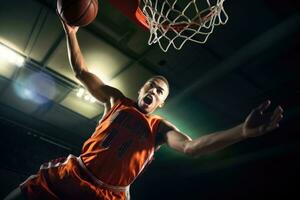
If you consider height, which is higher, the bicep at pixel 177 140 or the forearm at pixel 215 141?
the bicep at pixel 177 140

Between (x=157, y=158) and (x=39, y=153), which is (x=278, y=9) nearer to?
(x=157, y=158)

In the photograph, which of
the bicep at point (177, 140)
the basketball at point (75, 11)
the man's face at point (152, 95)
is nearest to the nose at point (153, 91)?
the man's face at point (152, 95)

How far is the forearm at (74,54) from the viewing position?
2447mm

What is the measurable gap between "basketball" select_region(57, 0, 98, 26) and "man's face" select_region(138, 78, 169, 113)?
76cm

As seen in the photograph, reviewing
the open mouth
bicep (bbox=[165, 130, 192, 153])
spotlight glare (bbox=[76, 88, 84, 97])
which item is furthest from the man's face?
spotlight glare (bbox=[76, 88, 84, 97])

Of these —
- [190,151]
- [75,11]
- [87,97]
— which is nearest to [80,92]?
[87,97]

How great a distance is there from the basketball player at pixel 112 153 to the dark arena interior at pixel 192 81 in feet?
6.13

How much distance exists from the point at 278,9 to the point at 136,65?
2.28m

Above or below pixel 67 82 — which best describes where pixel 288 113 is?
below

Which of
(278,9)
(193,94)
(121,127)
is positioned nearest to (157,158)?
(193,94)

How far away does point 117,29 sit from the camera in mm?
4312

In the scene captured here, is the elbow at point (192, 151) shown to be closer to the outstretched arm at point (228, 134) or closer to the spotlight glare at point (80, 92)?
the outstretched arm at point (228, 134)

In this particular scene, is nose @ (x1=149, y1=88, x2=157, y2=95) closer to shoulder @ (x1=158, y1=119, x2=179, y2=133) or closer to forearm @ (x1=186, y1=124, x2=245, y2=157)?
shoulder @ (x1=158, y1=119, x2=179, y2=133)

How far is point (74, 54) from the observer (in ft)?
8.10
